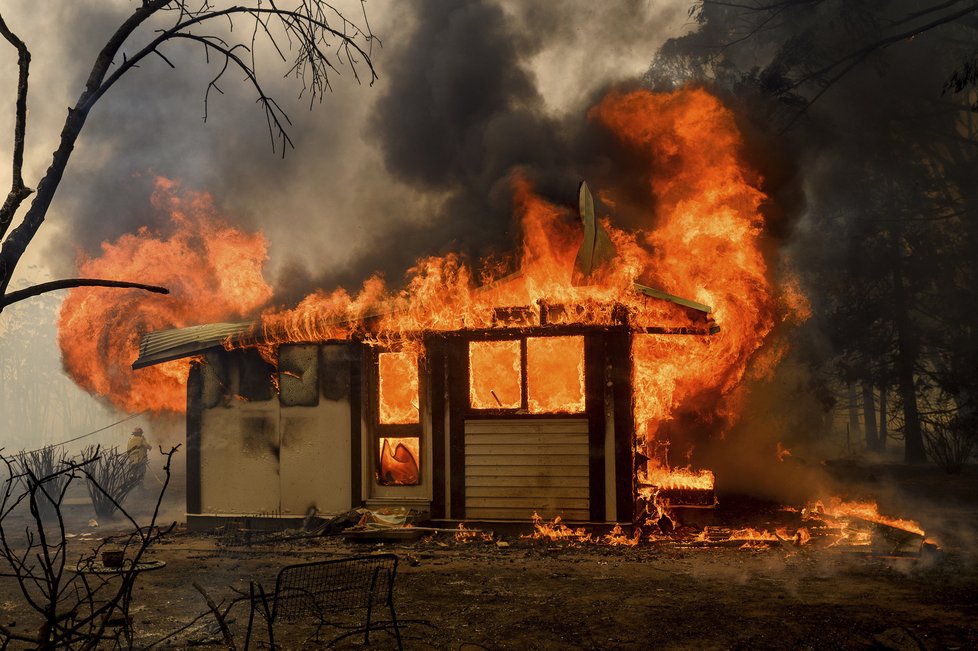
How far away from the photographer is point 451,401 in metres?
13.6

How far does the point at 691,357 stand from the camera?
14.9m

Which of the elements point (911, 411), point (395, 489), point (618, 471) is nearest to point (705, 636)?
point (618, 471)

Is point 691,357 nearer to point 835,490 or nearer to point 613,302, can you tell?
point 613,302

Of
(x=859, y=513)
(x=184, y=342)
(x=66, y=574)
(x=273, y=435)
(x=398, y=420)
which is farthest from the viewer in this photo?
(x=184, y=342)

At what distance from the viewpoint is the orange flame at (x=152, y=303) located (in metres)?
17.0

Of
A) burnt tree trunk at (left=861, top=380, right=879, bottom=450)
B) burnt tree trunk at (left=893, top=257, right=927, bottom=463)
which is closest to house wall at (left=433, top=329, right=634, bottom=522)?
burnt tree trunk at (left=893, top=257, right=927, bottom=463)

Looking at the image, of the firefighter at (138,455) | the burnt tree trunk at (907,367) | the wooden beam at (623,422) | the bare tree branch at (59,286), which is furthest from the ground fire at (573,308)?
the burnt tree trunk at (907,367)

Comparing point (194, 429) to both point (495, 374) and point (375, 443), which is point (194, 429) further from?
point (495, 374)

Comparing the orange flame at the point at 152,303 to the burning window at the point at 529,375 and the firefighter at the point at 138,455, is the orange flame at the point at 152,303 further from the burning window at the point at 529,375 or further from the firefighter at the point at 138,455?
the burning window at the point at 529,375

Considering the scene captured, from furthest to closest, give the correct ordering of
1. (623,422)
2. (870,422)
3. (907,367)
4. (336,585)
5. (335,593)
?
(870,422), (907,367), (623,422), (335,593), (336,585)

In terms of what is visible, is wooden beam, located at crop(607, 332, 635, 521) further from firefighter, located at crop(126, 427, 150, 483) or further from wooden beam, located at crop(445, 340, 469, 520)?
firefighter, located at crop(126, 427, 150, 483)

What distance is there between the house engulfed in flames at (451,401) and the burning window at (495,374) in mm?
Answer: 24

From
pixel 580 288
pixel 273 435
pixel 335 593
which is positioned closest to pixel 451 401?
pixel 580 288

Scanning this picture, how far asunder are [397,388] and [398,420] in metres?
0.57
